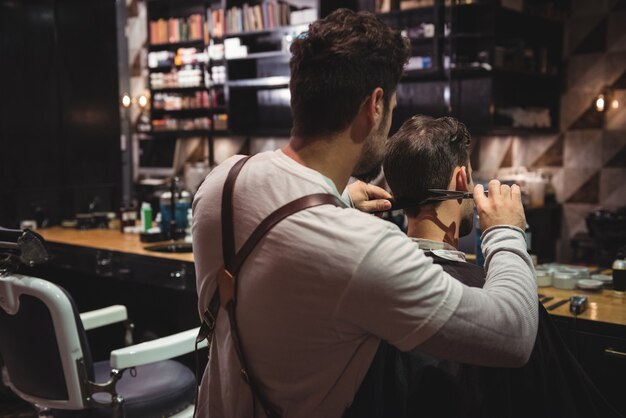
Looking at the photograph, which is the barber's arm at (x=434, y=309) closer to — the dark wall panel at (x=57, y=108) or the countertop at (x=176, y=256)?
the countertop at (x=176, y=256)

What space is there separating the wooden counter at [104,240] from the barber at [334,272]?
2.12 m

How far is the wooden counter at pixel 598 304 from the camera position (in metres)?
2.08

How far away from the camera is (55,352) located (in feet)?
6.98

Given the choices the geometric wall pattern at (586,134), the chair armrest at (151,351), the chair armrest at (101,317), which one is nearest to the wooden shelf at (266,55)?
the geometric wall pattern at (586,134)

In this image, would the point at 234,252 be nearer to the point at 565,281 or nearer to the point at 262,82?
the point at 565,281

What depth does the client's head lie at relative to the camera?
1.69m

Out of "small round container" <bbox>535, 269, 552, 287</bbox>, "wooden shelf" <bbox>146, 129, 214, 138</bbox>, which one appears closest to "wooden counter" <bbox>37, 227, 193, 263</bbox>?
"small round container" <bbox>535, 269, 552, 287</bbox>

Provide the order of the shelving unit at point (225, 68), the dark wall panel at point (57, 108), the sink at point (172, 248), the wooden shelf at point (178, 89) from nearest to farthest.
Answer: the sink at point (172, 248)
the dark wall panel at point (57, 108)
the shelving unit at point (225, 68)
the wooden shelf at point (178, 89)

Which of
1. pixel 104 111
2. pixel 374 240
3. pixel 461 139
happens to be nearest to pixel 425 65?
pixel 104 111

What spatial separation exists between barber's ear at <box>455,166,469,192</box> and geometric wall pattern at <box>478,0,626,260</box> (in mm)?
4720

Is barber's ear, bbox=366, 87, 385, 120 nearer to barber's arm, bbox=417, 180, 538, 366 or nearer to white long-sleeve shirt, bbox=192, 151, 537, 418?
white long-sleeve shirt, bbox=192, 151, 537, 418

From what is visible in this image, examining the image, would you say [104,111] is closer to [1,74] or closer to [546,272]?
[1,74]

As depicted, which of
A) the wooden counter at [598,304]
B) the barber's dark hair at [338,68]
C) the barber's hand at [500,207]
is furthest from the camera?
the wooden counter at [598,304]

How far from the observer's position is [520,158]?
693 cm
